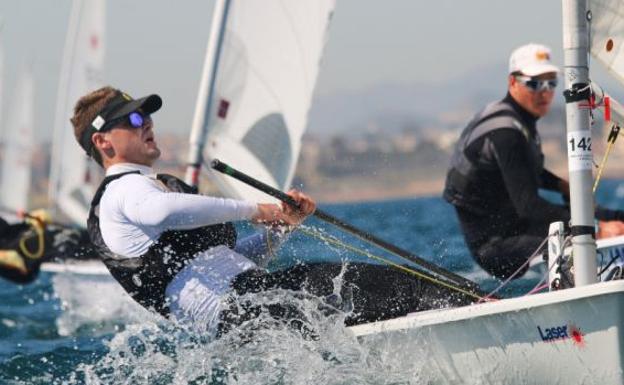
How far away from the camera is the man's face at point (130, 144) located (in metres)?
4.00

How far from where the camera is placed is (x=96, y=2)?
13.7m

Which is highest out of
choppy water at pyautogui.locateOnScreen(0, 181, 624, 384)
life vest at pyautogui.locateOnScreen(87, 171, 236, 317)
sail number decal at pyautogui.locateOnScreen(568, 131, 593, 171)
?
sail number decal at pyautogui.locateOnScreen(568, 131, 593, 171)

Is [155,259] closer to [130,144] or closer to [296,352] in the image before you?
[130,144]

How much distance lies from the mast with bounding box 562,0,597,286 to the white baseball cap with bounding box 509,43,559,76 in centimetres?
271

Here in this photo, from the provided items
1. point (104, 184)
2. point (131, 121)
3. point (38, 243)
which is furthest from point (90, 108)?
point (38, 243)

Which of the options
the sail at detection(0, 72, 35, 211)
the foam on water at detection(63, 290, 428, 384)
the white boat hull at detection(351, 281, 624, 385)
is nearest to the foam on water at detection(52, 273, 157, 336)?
the foam on water at detection(63, 290, 428, 384)

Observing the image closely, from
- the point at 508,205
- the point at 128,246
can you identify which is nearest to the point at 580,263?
the point at 128,246

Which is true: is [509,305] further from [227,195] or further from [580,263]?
[227,195]

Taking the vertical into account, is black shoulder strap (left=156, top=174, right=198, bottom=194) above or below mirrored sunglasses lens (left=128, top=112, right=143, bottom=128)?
below

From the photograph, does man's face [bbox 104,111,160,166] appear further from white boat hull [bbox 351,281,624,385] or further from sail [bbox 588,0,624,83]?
sail [bbox 588,0,624,83]

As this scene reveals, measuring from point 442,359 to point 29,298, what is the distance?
5990 mm

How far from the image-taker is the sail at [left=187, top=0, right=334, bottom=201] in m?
7.55

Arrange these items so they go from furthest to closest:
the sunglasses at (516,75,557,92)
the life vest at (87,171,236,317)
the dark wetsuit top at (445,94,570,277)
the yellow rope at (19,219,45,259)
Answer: the yellow rope at (19,219,45,259) → the sunglasses at (516,75,557,92) → the dark wetsuit top at (445,94,570,277) → the life vest at (87,171,236,317)

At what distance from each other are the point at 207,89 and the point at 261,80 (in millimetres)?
366
